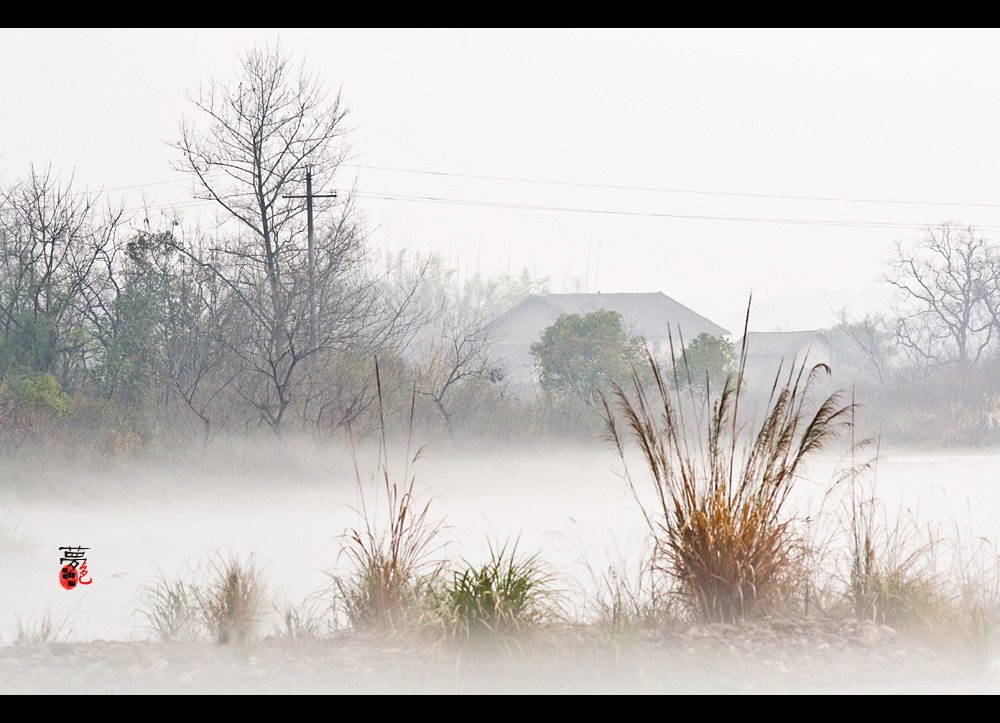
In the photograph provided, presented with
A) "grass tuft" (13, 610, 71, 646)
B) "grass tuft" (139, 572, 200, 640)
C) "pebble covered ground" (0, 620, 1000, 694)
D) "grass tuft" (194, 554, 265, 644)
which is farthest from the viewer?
"grass tuft" (139, 572, 200, 640)

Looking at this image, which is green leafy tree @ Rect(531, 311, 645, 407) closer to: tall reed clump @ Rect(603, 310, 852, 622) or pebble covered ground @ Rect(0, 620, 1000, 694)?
tall reed clump @ Rect(603, 310, 852, 622)

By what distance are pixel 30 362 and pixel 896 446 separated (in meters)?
13.2

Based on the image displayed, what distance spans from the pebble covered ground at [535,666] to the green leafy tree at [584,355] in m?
12.1

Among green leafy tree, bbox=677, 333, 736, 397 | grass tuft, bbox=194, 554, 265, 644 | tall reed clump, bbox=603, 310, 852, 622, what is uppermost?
green leafy tree, bbox=677, 333, 736, 397

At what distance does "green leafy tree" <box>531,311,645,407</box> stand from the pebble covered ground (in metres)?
12.1

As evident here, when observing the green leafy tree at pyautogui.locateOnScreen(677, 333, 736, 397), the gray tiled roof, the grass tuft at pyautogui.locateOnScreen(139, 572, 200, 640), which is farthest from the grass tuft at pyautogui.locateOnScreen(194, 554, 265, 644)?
the gray tiled roof

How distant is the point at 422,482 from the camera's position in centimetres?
1188

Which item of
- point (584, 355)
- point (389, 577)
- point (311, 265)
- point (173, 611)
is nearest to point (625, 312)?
point (584, 355)

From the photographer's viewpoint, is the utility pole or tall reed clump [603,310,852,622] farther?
the utility pole

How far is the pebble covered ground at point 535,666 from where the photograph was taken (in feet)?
11.9

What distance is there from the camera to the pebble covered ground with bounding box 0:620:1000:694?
11.9 feet

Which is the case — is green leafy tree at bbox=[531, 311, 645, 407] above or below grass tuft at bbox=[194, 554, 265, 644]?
above

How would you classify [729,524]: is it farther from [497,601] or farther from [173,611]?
[173,611]

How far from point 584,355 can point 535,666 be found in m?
12.8
